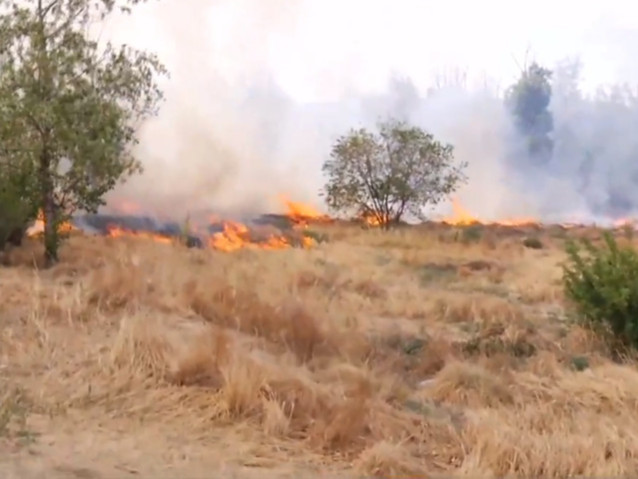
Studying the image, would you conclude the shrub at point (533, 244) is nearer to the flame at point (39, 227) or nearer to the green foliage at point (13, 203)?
the flame at point (39, 227)

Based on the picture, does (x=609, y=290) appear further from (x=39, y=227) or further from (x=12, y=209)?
(x=39, y=227)

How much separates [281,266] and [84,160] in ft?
17.3

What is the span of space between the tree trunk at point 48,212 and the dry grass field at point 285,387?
298 cm

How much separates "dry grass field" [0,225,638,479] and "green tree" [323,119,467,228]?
83.9 feet

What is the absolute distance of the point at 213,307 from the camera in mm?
10508

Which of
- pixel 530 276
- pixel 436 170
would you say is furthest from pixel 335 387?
pixel 436 170

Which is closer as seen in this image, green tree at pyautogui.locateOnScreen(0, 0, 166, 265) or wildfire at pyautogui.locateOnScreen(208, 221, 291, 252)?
green tree at pyautogui.locateOnScreen(0, 0, 166, 265)

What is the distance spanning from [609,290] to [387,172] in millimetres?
28376

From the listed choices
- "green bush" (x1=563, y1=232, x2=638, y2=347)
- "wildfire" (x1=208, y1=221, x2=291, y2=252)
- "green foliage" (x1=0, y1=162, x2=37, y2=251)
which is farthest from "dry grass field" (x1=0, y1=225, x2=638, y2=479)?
"wildfire" (x1=208, y1=221, x2=291, y2=252)

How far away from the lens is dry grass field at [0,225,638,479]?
19.6 feet

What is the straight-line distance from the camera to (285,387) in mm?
7098

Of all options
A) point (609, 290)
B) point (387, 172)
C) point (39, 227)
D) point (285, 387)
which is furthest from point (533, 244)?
point (285, 387)

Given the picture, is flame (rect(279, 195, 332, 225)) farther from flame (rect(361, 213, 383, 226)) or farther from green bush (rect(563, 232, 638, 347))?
green bush (rect(563, 232, 638, 347))

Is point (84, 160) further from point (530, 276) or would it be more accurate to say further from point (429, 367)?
point (530, 276)
